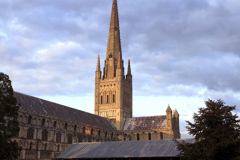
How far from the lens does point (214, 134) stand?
35594mm

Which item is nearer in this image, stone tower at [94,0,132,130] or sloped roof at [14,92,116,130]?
sloped roof at [14,92,116,130]

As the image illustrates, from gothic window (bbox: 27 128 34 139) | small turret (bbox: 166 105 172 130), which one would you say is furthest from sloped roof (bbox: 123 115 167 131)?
gothic window (bbox: 27 128 34 139)

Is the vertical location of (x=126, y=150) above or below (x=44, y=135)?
below

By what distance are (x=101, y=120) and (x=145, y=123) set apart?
1733 centimetres

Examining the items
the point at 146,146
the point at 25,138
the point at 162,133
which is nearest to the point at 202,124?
the point at 146,146

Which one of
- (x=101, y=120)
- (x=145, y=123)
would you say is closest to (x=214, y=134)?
(x=101, y=120)

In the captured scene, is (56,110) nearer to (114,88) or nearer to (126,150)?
(126,150)

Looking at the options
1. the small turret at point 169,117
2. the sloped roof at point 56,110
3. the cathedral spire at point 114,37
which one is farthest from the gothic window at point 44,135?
the cathedral spire at point 114,37

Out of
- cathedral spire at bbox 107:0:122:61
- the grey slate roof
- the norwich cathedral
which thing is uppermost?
cathedral spire at bbox 107:0:122:61

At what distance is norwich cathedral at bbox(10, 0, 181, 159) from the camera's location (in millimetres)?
68062

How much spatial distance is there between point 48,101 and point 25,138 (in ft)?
58.4

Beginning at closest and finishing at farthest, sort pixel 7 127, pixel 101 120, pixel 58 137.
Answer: pixel 7 127 < pixel 58 137 < pixel 101 120

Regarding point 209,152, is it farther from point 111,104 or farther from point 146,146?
point 111,104

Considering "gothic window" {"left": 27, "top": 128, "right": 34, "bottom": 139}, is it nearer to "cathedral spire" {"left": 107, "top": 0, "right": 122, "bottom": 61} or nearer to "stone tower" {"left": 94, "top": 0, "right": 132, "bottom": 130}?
"stone tower" {"left": 94, "top": 0, "right": 132, "bottom": 130}
